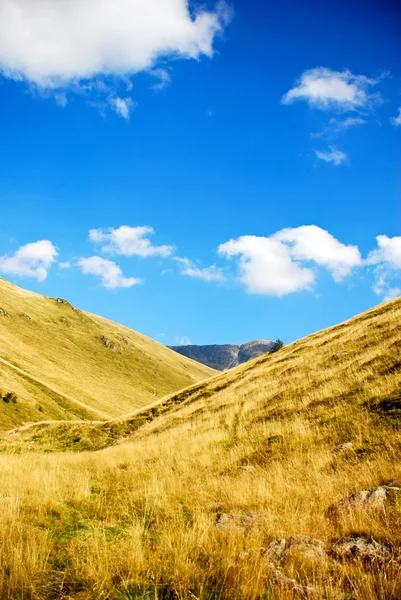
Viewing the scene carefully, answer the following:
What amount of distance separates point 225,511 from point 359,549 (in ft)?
9.61

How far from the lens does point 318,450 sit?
9945mm

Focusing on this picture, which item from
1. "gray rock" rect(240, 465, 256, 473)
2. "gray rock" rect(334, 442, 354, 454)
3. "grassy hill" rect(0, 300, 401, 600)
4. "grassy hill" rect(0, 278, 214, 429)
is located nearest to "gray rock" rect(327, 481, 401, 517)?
"grassy hill" rect(0, 300, 401, 600)

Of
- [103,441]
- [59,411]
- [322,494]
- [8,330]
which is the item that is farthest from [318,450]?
[8,330]

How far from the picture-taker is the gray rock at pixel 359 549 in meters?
4.12

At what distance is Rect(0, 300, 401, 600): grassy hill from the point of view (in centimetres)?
378

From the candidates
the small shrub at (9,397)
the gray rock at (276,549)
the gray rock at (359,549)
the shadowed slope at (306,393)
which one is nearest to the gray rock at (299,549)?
the gray rock at (276,549)

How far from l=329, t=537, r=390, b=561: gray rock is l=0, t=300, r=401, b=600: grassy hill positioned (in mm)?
60

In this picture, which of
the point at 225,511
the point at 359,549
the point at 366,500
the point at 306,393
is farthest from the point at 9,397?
the point at 359,549

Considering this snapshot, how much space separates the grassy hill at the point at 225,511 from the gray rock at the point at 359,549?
0.06m

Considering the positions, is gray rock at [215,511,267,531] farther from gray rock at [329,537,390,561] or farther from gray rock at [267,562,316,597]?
gray rock at [267,562,316,597]

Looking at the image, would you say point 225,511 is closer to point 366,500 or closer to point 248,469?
point 366,500

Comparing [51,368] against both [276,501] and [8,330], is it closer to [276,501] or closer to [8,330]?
[8,330]

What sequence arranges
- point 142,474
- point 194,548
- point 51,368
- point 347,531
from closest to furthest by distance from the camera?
1. point 194,548
2. point 347,531
3. point 142,474
4. point 51,368

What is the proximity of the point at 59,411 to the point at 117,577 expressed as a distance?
97.0m
